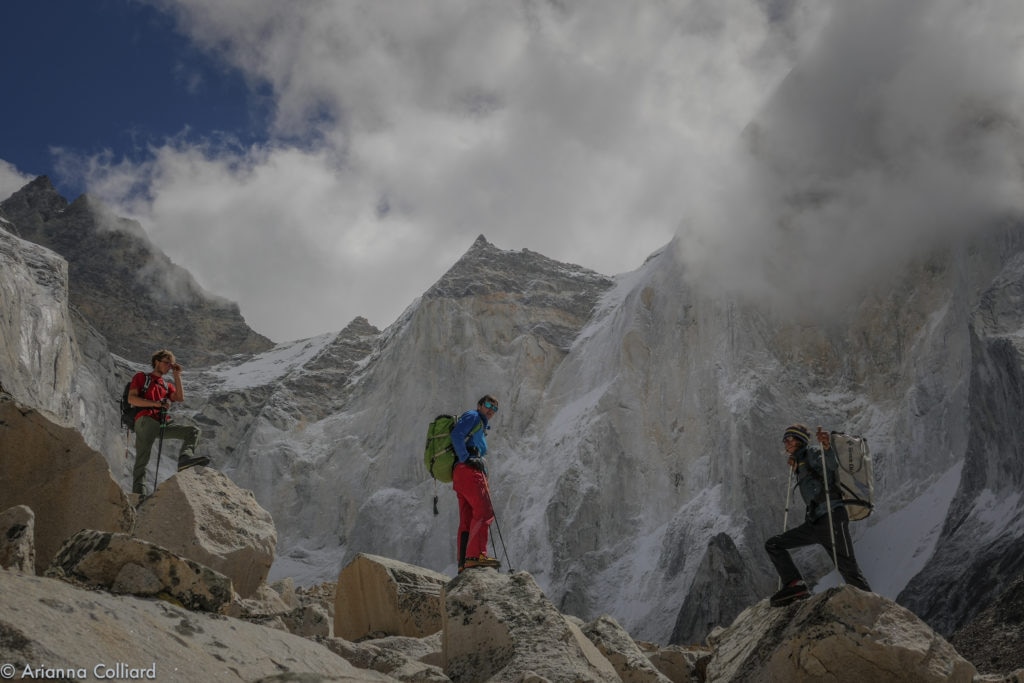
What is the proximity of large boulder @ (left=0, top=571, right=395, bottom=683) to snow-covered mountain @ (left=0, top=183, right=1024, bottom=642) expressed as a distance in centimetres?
2076

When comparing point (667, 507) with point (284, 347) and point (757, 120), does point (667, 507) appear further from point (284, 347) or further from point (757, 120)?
point (284, 347)

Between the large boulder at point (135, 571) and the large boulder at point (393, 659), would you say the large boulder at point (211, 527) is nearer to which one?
the large boulder at point (393, 659)

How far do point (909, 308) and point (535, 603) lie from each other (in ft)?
116

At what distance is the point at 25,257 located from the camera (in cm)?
5525

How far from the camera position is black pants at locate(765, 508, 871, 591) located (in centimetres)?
770

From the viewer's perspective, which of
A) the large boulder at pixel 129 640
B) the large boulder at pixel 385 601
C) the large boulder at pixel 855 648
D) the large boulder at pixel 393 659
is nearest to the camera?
the large boulder at pixel 129 640

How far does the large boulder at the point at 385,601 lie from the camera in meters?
9.54

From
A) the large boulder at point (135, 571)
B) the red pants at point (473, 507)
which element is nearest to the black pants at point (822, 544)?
the red pants at point (473, 507)

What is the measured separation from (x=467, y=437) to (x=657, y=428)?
124ft

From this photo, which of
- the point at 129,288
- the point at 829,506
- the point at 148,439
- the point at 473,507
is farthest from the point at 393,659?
the point at 129,288

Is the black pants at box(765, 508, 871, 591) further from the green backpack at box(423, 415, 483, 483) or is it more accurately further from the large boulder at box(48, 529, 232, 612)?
the large boulder at box(48, 529, 232, 612)

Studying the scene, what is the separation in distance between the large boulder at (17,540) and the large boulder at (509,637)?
2925 millimetres

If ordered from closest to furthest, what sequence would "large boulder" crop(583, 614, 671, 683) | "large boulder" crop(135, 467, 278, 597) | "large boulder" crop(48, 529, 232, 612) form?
"large boulder" crop(48, 529, 232, 612) < "large boulder" crop(583, 614, 671, 683) < "large boulder" crop(135, 467, 278, 597)

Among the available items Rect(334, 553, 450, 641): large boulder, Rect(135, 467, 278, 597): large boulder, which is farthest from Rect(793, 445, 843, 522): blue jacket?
A: Rect(135, 467, 278, 597): large boulder
